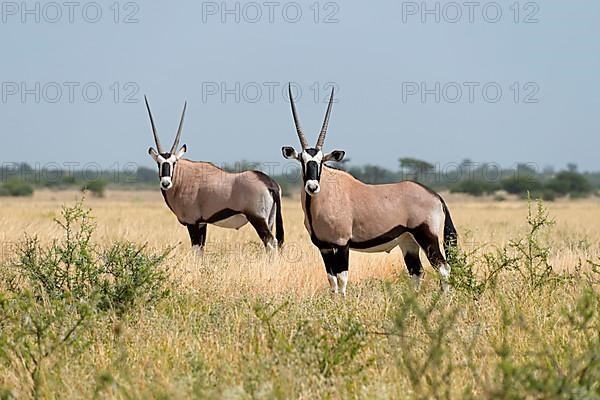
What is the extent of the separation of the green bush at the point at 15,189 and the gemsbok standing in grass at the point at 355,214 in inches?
2204

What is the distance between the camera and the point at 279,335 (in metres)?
5.46

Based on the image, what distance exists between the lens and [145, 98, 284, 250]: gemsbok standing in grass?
12.6 meters

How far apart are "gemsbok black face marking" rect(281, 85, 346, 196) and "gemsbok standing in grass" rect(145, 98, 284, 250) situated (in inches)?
150

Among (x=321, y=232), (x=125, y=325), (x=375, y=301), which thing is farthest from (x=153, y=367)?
(x=321, y=232)

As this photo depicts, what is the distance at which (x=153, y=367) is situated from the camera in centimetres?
519

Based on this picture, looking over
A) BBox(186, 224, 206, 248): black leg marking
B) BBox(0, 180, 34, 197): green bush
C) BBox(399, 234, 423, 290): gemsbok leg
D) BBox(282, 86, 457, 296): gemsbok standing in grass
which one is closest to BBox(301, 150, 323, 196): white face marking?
BBox(282, 86, 457, 296): gemsbok standing in grass

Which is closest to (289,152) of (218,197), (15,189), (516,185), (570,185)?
(218,197)

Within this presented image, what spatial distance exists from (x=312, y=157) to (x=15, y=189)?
56805 millimetres

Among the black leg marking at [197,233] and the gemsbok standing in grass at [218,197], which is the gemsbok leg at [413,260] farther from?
the black leg marking at [197,233]

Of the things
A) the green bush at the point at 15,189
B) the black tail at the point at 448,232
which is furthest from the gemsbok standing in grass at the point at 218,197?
the green bush at the point at 15,189

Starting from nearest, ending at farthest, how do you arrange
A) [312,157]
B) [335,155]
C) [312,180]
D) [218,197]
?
1. [312,180]
2. [312,157]
3. [335,155]
4. [218,197]

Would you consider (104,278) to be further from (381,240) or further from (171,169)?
(171,169)

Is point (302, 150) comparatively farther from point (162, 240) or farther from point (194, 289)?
point (162, 240)

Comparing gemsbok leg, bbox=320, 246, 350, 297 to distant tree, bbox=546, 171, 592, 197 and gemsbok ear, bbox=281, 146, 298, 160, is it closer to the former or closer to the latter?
gemsbok ear, bbox=281, 146, 298, 160
